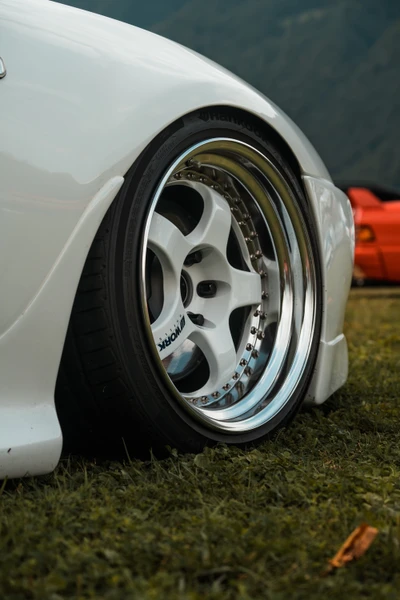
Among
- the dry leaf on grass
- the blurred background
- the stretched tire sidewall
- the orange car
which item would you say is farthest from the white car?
the blurred background

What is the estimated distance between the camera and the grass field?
129cm

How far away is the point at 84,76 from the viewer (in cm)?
185

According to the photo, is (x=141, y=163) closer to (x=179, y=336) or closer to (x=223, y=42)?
(x=179, y=336)

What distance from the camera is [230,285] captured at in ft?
7.79

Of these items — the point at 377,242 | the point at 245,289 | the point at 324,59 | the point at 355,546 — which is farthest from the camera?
the point at 324,59

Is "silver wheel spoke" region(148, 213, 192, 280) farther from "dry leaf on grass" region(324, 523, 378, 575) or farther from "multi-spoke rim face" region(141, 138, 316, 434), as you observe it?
"dry leaf on grass" region(324, 523, 378, 575)

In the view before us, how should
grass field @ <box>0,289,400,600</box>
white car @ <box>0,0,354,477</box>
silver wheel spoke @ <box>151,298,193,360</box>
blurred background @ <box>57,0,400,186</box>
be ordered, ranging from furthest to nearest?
blurred background @ <box>57,0,400,186</box>
silver wheel spoke @ <box>151,298,193,360</box>
white car @ <box>0,0,354,477</box>
grass field @ <box>0,289,400,600</box>

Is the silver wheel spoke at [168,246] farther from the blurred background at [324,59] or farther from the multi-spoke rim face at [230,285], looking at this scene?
the blurred background at [324,59]

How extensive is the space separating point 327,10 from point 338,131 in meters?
13.4

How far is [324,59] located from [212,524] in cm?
6630

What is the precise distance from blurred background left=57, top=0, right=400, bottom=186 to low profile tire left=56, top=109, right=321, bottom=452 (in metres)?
53.0

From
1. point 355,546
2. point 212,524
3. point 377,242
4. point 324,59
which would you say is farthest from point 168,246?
point 324,59

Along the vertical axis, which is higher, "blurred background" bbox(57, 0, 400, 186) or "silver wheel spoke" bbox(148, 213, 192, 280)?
"blurred background" bbox(57, 0, 400, 186)

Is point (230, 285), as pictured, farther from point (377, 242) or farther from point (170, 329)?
point (377, 242)
